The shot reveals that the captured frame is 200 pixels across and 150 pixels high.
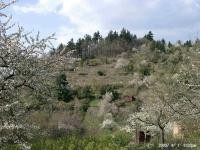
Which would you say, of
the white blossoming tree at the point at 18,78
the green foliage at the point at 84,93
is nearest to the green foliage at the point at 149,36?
the green foliage at the point at 84,93

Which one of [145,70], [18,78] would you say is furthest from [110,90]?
[18,78]

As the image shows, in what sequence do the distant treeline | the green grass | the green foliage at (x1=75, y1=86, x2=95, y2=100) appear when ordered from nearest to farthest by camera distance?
the green grass, the green foliage at (x1=75, y1=86, x2=95, y2=100), the distant treeline

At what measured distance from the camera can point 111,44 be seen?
4131 inches

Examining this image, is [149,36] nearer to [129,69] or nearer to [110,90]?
[129,69]

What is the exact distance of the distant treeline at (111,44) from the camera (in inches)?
3836

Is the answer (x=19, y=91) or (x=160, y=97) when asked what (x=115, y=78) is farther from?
(x=19, y=91)

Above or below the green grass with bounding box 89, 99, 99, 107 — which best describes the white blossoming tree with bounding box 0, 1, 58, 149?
above

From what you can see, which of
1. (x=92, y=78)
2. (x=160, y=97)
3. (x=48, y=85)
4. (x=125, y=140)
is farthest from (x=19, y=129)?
(x=92, y=78)

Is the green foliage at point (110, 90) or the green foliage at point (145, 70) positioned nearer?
the green foliage at point (110, 90)

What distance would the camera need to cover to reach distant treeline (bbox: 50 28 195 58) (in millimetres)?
97431

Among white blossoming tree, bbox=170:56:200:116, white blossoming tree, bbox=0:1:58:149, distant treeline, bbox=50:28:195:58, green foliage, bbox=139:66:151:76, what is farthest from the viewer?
distant treeline, bbox=50:28:195:58

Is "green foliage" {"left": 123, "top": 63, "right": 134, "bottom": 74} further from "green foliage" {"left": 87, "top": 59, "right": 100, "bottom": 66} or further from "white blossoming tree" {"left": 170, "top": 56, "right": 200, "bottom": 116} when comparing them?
"white blossoming tree" {"left": 170, "top": 56, "right": 200, "bottom": 116}

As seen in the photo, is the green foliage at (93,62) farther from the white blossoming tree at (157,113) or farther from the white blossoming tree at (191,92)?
the white blossoming tree at (191,92)

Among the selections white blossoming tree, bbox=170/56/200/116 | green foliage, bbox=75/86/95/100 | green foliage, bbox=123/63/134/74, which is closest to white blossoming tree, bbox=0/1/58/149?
white blossoming tree, bbox=170/56/200/116
